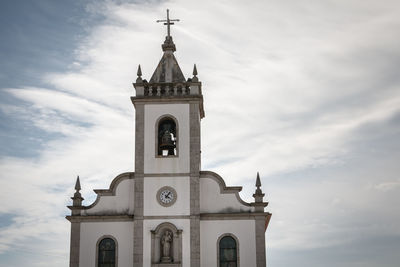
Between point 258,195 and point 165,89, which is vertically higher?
point 165,89

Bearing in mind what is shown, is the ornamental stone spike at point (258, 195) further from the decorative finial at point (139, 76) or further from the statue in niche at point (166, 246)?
the decorative finial at point (139, 76)

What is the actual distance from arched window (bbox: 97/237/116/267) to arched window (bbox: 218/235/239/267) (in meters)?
4.80

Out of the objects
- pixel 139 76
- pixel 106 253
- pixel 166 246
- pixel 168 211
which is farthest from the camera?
pixel 139 76

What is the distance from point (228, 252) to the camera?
31266 millimetres

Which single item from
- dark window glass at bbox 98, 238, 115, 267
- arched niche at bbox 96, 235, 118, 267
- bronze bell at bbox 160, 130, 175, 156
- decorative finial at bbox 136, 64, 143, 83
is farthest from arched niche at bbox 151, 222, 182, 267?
decorative finial at bbox 136, 64, 143, 83

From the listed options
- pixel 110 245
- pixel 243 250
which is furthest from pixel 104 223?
pixel 243 250

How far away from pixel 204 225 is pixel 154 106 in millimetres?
6156

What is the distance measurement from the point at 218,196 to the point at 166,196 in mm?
2399

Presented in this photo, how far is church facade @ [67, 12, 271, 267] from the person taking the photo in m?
31.2

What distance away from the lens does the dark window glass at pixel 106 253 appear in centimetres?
3131

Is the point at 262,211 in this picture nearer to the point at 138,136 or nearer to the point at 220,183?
the point at 220,183

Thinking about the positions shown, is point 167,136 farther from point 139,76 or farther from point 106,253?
point 106,253

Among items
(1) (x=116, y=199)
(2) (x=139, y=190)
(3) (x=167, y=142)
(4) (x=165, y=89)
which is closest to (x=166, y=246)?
(2) (x=139, y=190)

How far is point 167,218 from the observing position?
31.6m
